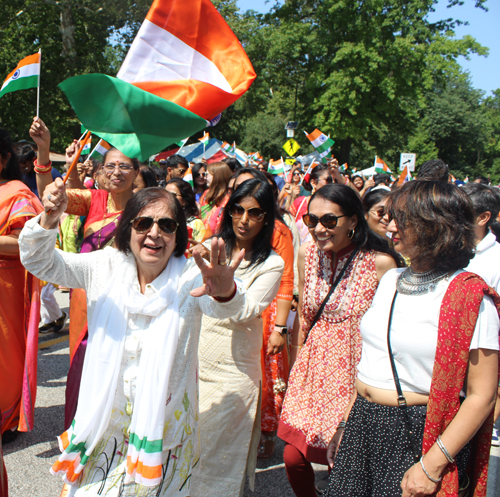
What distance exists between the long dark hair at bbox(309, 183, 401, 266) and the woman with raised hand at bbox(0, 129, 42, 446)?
203cm

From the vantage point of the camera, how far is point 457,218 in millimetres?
1946

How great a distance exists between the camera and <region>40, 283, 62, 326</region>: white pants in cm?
596

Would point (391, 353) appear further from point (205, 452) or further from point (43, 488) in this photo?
point (43, 488)

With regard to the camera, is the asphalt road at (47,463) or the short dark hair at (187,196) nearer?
the asphalt road at (47,463)

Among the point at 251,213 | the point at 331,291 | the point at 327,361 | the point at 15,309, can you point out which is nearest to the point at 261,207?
the point at 251,213

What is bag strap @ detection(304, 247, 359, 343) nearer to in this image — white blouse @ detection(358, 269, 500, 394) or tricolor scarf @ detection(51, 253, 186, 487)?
white blouse @ detection(358, 269, 500, 394)

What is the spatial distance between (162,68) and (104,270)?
1.44 metres

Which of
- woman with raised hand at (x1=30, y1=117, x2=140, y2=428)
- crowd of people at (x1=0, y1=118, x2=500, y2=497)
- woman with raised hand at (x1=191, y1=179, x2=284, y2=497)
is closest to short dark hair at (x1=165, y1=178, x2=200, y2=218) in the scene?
woman with raised hand at (x1=30, y1=117, x2=140, y2=428)

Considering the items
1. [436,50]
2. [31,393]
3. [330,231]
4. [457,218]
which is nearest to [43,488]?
[31,393]

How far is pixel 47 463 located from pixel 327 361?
2.14 metres

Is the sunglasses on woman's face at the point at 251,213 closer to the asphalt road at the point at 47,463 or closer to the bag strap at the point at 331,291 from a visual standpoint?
the bag strap at the point at 331,291

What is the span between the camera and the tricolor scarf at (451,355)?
5.79 feet

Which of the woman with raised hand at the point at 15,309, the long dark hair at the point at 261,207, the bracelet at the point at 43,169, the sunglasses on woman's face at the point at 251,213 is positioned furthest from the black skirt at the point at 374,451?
the woman with raised hand at the point at 15,309

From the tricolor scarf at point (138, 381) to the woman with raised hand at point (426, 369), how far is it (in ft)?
2.55
